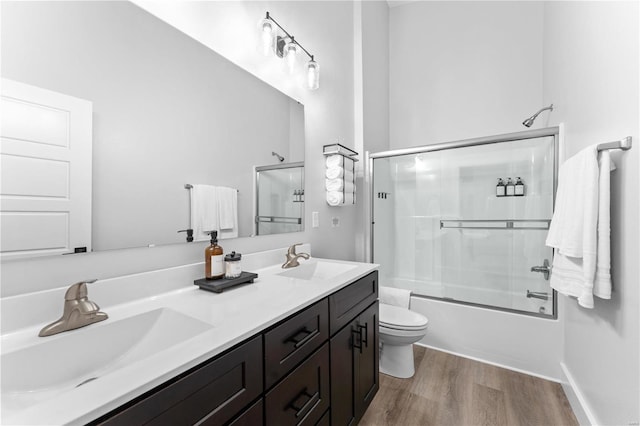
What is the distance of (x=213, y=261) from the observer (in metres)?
1.12

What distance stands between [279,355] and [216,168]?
83cm

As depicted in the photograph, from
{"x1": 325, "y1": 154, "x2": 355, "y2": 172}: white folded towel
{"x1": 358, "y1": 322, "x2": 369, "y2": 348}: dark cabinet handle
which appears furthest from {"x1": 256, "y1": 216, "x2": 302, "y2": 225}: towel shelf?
{"x1": 358, "y1": 322, "x2": 369, "y2": 348}: dark cabinet handle

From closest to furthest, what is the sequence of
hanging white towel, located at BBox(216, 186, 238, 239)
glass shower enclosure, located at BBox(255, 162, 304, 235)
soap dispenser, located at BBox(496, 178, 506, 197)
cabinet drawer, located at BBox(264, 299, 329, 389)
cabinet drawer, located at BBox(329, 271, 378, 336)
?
cabinet drawer, located at BBox(264, 299, 329, 389)
cabinet drawer, located at BBox(329, 271, 378, 336)
hanging white towel, located at BBox(216, 186, 238, 239)
glass shower enclosure, located at BBox(255, 162, 304, 235)
soap dispenser, located at BBox(496, 178, 506, 197)

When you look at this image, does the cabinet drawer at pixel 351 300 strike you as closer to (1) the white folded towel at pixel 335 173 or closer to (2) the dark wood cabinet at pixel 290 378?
(2) the dark wood cabinet at pixel 290 378

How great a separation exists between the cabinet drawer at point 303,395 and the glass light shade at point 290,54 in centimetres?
151

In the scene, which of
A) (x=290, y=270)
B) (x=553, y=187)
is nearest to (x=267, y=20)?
(x=290, y=270)

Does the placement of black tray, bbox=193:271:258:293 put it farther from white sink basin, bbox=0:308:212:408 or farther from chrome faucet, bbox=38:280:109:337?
chrome faucet, bbox=38:280:109:337

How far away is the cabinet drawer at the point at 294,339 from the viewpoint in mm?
817

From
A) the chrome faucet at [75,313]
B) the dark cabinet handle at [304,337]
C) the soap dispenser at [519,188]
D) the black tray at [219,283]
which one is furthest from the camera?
the soap dispenser at [519,188]

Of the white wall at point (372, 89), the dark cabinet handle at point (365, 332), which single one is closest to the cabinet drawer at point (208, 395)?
the dark cabinet handle at point (365, 332)

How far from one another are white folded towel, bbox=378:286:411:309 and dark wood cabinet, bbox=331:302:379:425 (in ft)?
2.36

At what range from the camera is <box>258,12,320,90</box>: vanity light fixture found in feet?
4.85

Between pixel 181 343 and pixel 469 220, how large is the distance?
98.8 inches

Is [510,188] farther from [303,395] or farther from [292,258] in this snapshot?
[303,395]
